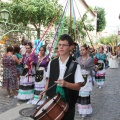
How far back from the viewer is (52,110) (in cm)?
245

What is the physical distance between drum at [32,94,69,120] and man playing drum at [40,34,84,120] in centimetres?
13

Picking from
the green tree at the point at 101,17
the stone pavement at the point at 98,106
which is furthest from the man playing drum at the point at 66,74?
the green tree at the point at 101,17

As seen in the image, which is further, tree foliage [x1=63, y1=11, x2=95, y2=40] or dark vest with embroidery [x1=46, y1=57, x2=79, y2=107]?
tree foliage [x1=63, y1=11, x2=95, y2=40]

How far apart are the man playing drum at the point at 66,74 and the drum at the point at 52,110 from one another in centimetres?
13

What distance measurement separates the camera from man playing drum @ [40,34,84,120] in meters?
2.62

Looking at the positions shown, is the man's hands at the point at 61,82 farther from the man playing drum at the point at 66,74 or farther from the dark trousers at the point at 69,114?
the dark trousers at the point at 69,114

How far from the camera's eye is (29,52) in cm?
611

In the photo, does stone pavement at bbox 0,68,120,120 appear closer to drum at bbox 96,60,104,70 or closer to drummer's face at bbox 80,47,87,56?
drum at bbox 96,60,104,70

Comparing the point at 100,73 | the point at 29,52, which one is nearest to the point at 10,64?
the point at 29,52

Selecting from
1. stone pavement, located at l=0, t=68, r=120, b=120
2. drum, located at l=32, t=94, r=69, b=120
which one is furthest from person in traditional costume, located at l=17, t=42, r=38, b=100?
drum, located at l=32, t=94, r=69, b=120

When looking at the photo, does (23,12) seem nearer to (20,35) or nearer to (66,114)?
(20,35)

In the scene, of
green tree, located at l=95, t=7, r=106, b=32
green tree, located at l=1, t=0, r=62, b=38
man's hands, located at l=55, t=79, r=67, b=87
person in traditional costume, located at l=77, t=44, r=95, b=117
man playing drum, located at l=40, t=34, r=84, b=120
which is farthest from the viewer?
green tree, located at l=95, t=7, r=106, b=32

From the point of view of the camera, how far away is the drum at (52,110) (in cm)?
243

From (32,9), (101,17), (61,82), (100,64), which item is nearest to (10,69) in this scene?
(100,64)
